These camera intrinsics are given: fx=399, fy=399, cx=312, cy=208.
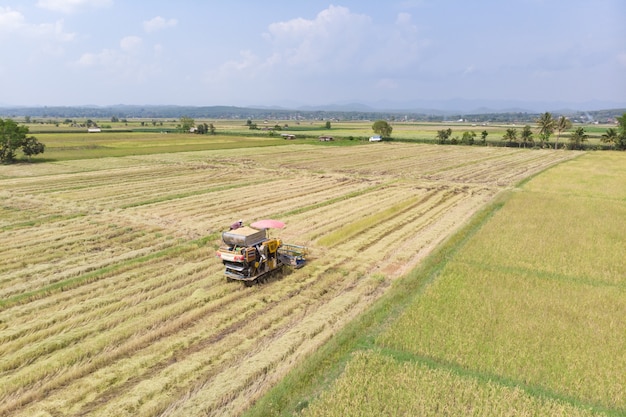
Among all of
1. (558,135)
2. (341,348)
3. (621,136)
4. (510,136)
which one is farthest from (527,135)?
(341,348)

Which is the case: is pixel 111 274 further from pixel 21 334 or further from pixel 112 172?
pixel 112 172

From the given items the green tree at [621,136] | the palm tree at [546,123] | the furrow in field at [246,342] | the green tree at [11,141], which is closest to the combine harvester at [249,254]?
the furrow in field at [246,342]

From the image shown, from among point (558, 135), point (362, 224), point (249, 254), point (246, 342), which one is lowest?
point (246, 342)

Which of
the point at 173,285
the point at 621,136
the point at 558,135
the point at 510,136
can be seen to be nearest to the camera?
the point at 173,285

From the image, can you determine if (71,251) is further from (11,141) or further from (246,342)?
(11,141)

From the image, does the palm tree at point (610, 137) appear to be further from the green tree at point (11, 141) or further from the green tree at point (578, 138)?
the green tree at point (11, 141)

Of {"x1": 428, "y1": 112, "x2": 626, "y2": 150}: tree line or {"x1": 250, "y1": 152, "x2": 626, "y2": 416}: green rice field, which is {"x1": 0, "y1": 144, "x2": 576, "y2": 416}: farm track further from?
{"x1": 428, "y1": 112, "x2": 626, "y2": 150}: tree line

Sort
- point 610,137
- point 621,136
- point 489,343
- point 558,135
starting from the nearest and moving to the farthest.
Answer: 1. point 489,343
2. point 621,136
3. point 610,137
4. point 558,135

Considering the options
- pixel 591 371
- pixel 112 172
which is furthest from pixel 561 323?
pixel 112 172
